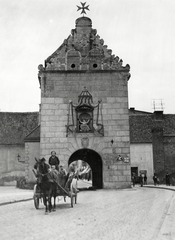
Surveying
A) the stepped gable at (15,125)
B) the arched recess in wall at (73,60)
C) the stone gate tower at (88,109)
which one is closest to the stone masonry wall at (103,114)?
the stone gate tower at (88,109)

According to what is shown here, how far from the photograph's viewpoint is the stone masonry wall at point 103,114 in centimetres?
2272

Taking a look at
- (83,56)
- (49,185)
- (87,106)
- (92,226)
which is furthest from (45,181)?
(83,56)

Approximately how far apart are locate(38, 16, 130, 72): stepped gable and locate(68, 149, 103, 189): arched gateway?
5.81 m

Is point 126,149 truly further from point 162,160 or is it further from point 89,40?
point 162,160

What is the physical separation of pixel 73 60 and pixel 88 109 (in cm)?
372

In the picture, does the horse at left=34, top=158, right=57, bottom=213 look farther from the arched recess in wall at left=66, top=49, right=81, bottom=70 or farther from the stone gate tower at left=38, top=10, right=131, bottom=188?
the arched recess in wall at left=66, top=49, right=81, bottom=70

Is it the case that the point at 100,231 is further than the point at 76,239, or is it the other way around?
the point at 100,231

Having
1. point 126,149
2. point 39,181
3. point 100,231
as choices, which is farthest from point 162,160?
point 100,231

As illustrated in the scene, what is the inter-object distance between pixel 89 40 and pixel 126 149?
26.5ft

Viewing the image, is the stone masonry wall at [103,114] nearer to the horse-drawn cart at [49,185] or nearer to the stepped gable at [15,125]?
the horse-drawn cart at [49,185]

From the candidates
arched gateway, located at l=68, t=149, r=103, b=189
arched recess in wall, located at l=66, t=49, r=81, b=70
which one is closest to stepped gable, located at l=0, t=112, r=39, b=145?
arched gateway, located at l=68, t=149, r=103, b=189

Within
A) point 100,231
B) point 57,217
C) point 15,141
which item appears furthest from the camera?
point 15,141

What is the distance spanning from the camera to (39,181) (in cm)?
1019

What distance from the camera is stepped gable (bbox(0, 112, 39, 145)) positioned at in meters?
41.9
